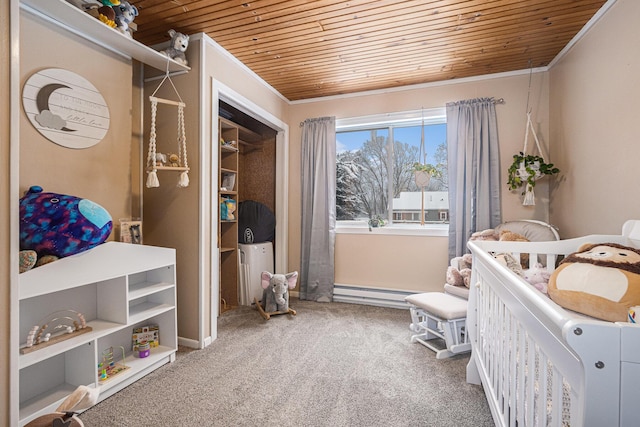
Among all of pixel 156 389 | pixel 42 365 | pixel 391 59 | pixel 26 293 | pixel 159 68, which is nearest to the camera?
pixel 26 293

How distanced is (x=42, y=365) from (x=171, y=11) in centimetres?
221

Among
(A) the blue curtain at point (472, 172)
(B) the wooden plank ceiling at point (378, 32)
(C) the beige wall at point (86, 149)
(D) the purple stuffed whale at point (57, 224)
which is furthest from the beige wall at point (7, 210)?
(A) the blue curtain at point (472, 172)

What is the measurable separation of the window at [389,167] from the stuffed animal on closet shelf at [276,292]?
3.46ft

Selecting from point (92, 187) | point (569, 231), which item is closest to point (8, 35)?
point (92, 187)

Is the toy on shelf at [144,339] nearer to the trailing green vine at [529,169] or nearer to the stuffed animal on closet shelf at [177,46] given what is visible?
the stuffed animal on closet shelf at [177,46]

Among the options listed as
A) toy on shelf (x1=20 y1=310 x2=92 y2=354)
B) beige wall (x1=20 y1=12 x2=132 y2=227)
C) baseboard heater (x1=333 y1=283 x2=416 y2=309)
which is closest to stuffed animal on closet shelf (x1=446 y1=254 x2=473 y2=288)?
baseboard heater (x1=333 y1=283 x2=416 y2=309)

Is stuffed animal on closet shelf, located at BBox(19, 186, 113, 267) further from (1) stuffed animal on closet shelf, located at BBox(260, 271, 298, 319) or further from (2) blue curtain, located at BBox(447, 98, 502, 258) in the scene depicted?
(2) blue curtain, located at BBox(447, 98, 502, 258)

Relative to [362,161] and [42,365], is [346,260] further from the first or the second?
[42,365]

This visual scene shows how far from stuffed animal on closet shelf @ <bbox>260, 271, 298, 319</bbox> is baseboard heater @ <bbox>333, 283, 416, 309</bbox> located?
0.66 m

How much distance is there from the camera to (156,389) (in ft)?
5.52

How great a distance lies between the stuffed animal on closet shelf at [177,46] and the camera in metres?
2.07

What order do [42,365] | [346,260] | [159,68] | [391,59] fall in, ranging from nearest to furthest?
[42,365] → [159,68] → [391,59] → [346,260]

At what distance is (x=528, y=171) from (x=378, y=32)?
5.54 feet

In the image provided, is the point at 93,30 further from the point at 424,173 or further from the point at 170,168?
the point at 424,173
